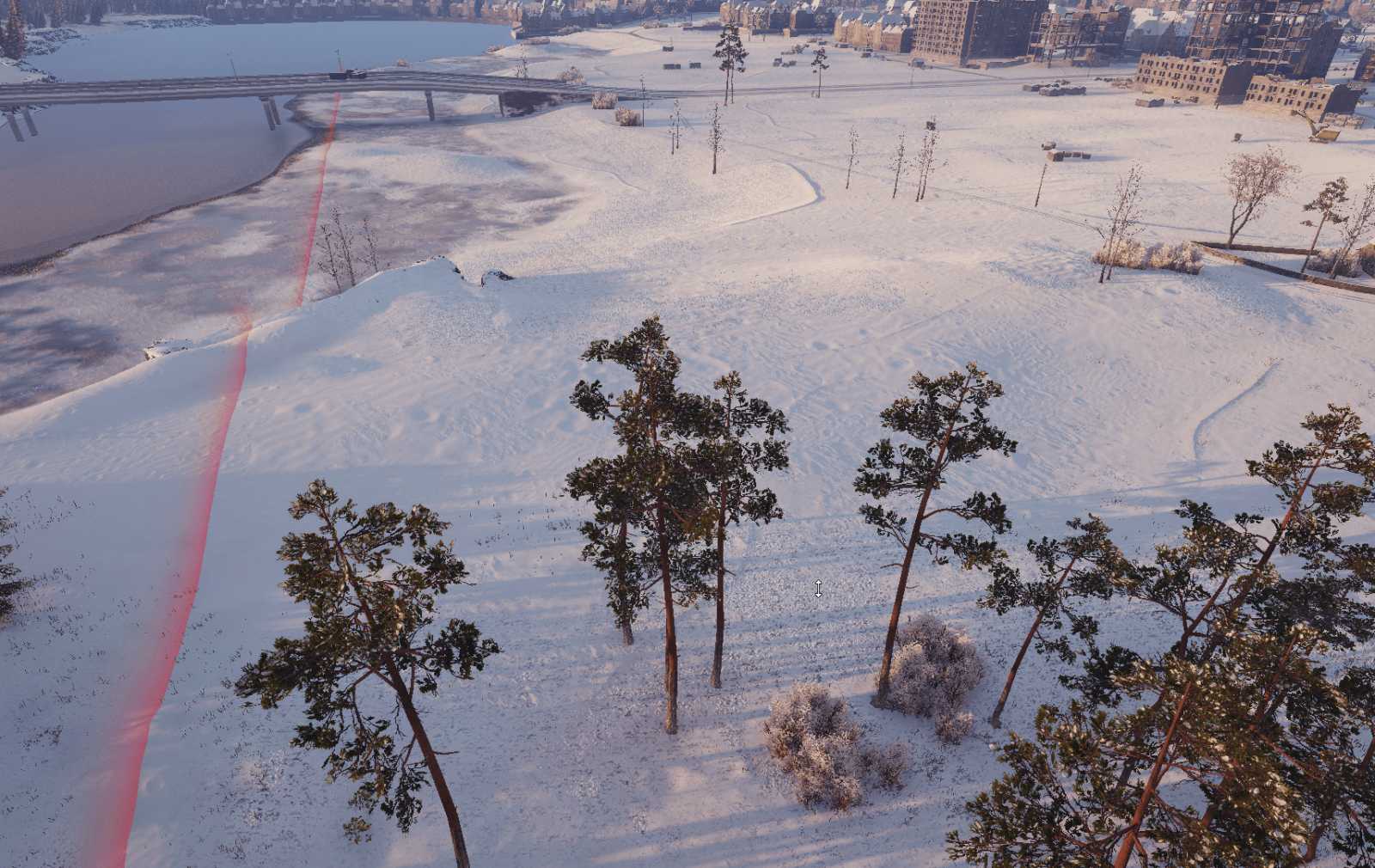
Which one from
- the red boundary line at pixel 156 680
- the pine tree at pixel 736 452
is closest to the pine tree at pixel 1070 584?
the pine tree at pixel 736 452

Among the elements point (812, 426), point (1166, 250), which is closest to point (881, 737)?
point (812, 426)

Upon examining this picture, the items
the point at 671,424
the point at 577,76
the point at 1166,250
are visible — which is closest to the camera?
the point at 671,424

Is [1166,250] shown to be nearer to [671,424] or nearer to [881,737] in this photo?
[881,737]

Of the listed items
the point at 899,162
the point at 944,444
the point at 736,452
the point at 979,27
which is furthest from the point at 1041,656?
the point at 979,27

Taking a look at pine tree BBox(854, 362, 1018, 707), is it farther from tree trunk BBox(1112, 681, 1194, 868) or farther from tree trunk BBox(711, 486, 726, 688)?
tree trunk BBox(1112, 681, 1194, 868)

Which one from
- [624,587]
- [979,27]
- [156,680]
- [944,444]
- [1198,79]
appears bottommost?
[156,680]

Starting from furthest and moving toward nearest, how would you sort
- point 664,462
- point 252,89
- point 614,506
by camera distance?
point 252,89 < point 614,506 < point 664,462

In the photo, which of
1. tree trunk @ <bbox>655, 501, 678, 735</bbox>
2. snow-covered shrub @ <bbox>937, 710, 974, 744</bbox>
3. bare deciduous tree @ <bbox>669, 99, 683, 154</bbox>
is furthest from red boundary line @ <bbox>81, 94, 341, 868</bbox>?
bare deciduous tree @ <bbox>669, 99, 683, 154</bbox>

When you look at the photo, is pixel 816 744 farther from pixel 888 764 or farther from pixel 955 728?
pixel 955 728
